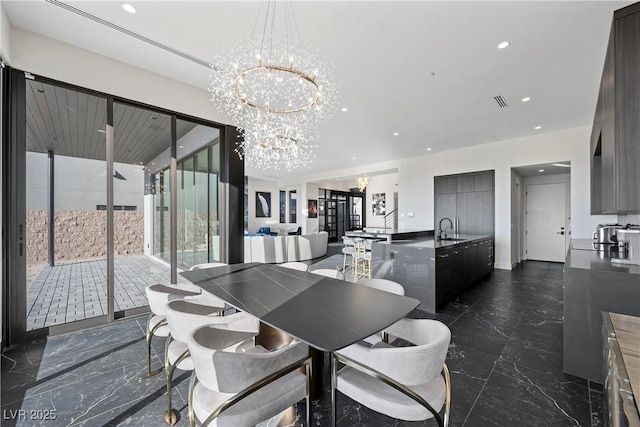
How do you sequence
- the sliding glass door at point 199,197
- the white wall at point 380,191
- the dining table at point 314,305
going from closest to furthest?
1. the dining table at point 314,305
2. the sliding glass door at point 199,197
3. the white wall at point 380,191

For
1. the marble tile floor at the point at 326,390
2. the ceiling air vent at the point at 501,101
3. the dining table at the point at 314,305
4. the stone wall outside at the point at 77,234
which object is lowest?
the marble tile floor at the point at 326,390

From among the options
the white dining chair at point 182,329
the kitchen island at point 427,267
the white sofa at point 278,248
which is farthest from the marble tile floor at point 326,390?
the white sofa at point 278,248

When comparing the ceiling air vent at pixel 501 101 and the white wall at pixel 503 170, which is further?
the white wall at pixel 503 170

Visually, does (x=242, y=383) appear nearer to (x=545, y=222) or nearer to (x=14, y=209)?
(x=14, y=209)

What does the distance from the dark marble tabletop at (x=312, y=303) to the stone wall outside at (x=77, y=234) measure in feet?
4.86

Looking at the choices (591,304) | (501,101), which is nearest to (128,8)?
(591,304)

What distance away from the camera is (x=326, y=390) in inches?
75.7

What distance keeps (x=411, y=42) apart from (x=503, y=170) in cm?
480

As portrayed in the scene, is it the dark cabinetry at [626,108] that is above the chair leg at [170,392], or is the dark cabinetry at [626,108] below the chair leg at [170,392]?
above

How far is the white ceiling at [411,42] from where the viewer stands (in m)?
2.28

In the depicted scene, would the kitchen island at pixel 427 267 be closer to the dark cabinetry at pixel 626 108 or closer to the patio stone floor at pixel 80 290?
the dark cabinetry at pixel 626 108

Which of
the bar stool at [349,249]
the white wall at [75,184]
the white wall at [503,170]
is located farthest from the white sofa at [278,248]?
the white wall at [75,184]

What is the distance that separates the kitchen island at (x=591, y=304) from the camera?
1823 millimetres

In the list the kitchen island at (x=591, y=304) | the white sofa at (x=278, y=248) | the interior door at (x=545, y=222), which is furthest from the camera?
A: the white sofa at (x=278, y=248)
